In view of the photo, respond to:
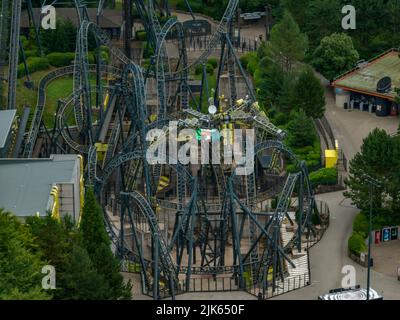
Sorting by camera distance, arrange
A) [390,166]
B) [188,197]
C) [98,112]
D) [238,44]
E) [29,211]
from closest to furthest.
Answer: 1. [29,211]
2. [390,166]
3. [188,197]
4. [98,112]
5. [238,44]

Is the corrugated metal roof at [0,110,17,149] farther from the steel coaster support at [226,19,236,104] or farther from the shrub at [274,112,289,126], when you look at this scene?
the shrub at [274,112,289,126]

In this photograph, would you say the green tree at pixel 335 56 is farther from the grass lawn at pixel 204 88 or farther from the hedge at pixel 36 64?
the hedge at pixel 36 64

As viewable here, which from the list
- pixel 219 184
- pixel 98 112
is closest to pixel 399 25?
Result: pixel 98 112

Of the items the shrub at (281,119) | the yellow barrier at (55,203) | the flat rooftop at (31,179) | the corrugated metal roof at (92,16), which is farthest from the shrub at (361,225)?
the corrugated metal roof at (92,16)

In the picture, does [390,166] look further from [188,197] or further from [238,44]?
[238,44]

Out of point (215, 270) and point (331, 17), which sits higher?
point (331, 17)

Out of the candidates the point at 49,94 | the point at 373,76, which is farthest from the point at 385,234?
the point at 49,94

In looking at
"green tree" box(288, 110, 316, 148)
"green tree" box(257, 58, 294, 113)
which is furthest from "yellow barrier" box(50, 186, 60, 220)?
"green tree" box(257, 58, 294, 113)
